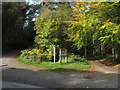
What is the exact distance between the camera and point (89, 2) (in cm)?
957

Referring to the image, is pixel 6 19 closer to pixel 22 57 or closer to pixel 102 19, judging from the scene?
pixel 22 57

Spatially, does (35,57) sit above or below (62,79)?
above

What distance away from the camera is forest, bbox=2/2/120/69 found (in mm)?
9477

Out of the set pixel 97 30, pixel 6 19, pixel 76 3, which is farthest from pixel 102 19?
pixel 6 19

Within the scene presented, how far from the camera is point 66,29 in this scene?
1329cm

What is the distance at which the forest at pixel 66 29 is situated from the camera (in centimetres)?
948

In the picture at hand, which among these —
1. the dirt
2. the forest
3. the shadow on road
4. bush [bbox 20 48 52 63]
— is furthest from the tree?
the shadow on road

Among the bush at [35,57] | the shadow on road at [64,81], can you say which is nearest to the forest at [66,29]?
the bush at [35,57]

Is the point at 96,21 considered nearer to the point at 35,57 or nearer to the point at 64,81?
the point at 64,81

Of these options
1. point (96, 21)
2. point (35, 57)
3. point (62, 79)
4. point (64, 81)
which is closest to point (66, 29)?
point (35, 57)

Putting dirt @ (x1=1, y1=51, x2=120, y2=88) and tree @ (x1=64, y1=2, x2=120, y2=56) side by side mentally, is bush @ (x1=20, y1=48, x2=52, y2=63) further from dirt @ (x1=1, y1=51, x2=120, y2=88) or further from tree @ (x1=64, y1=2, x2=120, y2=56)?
dirt @ (x1=1, y1=51, x2=120, y2=88)

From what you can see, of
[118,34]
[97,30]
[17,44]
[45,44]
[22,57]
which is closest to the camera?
[118,34]

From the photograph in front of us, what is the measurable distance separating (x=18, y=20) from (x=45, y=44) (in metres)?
5.16

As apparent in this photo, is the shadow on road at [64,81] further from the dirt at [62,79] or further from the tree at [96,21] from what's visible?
the tree at [96,21]
